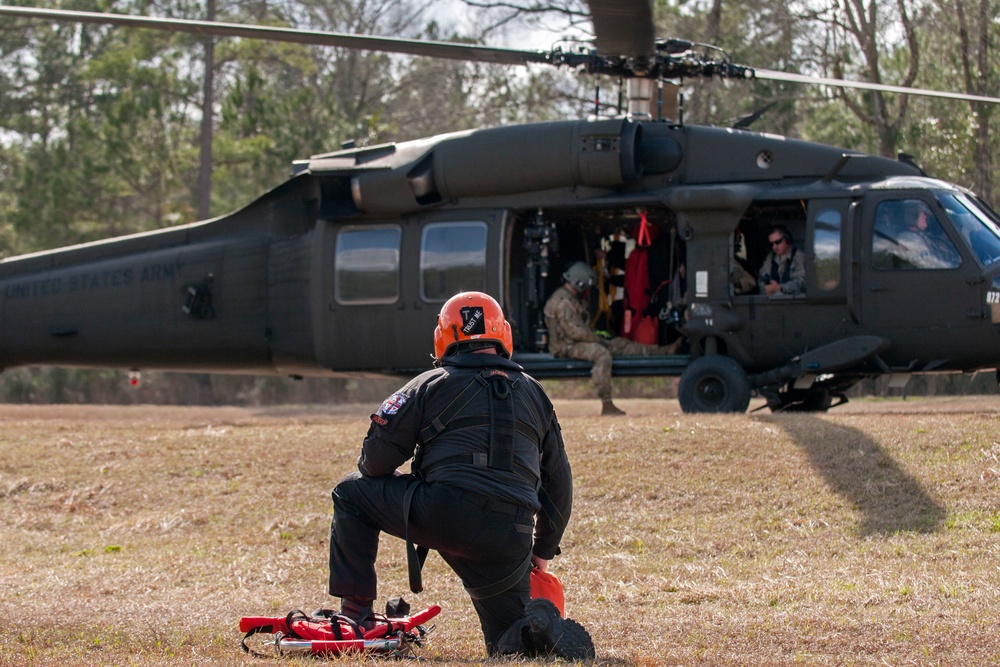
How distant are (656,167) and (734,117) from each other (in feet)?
60.2

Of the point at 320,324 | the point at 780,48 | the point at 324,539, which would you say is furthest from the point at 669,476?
the point at 780,48

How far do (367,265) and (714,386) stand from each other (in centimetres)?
368

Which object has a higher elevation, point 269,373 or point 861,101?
point 861,101

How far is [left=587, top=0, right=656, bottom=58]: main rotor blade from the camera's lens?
32.3 feet

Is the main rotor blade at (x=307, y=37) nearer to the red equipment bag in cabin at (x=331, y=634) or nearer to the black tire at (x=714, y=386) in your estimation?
the black tire at (x=714, y=386)

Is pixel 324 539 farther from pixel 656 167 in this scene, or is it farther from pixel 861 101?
pixel 861 101

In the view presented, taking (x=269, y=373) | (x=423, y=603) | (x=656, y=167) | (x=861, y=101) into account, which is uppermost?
(x=861, y=101)

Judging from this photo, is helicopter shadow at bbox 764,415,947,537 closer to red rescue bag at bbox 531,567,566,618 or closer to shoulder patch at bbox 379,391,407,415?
red rescue bag at bbox 531,567,566,618

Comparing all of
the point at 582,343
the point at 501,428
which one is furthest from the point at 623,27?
the point at 501,428

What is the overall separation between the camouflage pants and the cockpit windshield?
301 cm

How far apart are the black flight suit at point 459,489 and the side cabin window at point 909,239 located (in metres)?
6.66

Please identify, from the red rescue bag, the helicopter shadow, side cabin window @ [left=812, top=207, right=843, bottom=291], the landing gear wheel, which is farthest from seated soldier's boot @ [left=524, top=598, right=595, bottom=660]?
the landing gear wheel

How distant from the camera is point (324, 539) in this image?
8844mm

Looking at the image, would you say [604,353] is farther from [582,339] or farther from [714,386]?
[714,386]
